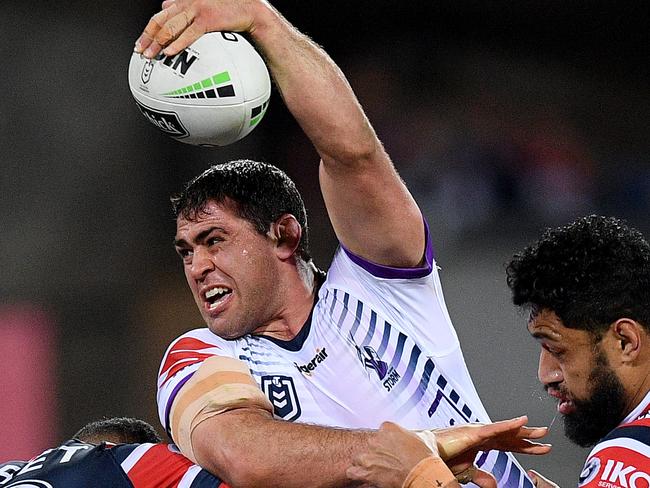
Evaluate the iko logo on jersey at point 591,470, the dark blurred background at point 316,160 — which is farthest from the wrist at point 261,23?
the dark blurred background at point 316,160

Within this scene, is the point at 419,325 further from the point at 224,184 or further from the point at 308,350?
the point at 224,184

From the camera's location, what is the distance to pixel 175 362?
3227 millimetres

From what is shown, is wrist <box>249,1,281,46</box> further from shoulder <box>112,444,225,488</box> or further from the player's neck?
shoulder <box>112,444,225,488</box>

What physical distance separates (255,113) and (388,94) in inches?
167

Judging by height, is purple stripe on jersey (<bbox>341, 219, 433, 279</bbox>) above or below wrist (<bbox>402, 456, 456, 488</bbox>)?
above

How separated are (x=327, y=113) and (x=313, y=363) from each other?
31.9 inches

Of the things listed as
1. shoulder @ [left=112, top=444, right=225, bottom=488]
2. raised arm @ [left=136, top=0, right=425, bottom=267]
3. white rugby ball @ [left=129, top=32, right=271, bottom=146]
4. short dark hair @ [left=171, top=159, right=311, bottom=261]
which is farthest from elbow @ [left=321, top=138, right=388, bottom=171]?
shoulder @ [left=112, top=444, right=225, bottom=488]

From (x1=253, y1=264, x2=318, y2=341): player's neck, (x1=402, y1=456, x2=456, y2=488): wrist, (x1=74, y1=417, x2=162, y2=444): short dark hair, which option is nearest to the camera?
(x1=402, y1=456, x2=456, y2=488): wrist

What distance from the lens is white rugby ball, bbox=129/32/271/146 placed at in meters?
2.92

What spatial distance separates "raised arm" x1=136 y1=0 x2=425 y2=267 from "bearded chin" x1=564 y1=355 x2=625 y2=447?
2.48ft

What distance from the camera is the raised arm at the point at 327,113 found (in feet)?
9.45

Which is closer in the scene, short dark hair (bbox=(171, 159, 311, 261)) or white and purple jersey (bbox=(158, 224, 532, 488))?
white and purple jersey (bbox=(158, 224, 532, 488))

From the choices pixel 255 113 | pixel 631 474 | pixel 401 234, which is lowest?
pixel 631 474

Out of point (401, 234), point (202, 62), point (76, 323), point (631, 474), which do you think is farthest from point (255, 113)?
point (76, 323)
